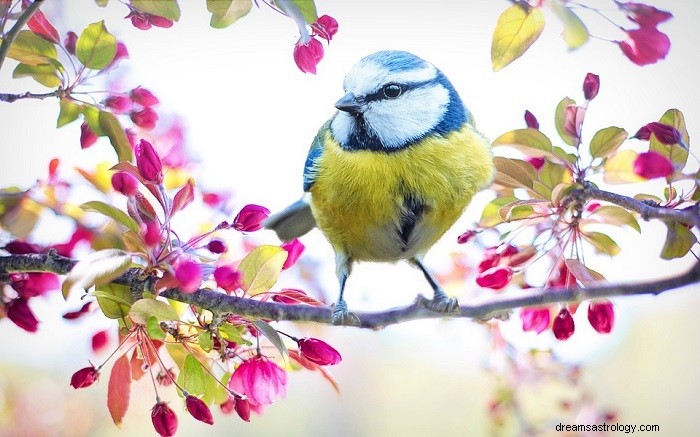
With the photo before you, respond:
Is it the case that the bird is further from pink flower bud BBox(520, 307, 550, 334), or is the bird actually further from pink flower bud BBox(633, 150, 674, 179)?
pink flower bud BBox(633, 150, 674, 179)

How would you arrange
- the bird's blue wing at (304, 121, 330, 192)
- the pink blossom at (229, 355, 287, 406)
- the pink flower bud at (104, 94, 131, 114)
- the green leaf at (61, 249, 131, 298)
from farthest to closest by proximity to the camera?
1. the bird's blue wing at (304, 121, 330, 192)
2. the pink flower bud at (104, 94, 131, 114)
3. the pink blossom at (229, 355, 287, 406)
4. the green leaf at (61, 249, 131, 298)

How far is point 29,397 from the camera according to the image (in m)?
1.44

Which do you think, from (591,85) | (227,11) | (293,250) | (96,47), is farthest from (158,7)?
(591,85)

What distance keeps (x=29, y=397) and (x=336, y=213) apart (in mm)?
924

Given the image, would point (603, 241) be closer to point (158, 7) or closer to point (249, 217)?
point (249, 217)

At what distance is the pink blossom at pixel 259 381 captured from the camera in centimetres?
58

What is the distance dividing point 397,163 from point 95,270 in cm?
36

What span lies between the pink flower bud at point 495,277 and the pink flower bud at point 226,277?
22cm

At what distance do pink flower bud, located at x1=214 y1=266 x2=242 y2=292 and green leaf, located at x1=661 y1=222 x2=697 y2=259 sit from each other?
1.15 feet

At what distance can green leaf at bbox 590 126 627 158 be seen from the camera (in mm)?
656

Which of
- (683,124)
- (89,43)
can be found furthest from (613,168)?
(89,43)

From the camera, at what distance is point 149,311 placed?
0.55 meters

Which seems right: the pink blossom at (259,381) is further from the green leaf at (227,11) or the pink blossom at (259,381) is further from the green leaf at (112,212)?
the green leaf at (227,11)

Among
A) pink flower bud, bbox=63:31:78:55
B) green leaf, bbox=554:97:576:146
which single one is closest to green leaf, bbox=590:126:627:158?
green leaf, bbox=554:97:576:146
